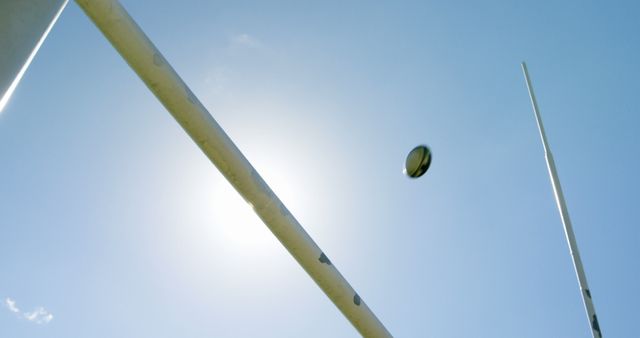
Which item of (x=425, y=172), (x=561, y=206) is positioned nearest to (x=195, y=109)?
(x=425, y=172)

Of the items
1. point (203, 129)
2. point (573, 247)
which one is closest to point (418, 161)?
point (203, 129)

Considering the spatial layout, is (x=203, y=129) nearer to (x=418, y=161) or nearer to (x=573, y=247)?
(x=418, y=161)

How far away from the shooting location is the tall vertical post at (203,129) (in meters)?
2.42

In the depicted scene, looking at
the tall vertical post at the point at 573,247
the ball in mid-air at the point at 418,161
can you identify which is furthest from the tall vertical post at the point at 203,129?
the tall vertical post at the point at 573,247

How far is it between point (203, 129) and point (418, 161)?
7.29 feet

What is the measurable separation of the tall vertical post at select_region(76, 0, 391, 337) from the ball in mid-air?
1535 mm

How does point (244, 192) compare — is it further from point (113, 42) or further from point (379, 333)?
point (379, 333)

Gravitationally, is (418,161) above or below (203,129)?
below

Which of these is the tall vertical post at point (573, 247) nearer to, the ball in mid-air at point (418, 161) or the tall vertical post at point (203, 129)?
the ball in mid-air at point (418, 161)

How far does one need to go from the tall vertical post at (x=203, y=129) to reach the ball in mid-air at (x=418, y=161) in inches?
60.4

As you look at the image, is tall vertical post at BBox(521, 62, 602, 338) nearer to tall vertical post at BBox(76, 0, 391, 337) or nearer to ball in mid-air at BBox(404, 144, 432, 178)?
ball in mid-air at BBox(404, 144, 432, 178)

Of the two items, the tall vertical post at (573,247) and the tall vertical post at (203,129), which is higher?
the tall vertical post at (203,129)

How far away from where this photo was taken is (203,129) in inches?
101

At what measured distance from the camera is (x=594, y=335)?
526 centimetres
